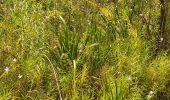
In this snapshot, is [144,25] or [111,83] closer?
[111,83]

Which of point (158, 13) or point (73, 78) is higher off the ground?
point (158, 13)

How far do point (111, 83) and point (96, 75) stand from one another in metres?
0.29

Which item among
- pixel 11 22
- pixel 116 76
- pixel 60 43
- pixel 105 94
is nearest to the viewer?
pixel 105 94

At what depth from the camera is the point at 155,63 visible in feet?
8.39

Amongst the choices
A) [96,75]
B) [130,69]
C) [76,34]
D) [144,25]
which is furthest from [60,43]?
[144,25]

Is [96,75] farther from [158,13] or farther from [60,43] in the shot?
[158,13]

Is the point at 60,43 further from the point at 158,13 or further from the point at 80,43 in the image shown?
the point at 158,13

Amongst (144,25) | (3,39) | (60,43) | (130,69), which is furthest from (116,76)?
(3,39)

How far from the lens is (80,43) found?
2.67 meters

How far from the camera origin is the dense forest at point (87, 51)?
7.75ft

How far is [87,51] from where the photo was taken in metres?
2.60

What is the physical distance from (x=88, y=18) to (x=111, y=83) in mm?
881

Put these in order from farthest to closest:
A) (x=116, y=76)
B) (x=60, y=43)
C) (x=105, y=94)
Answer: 1. (x=60, y=43)
2. (x=116, y=76)
3. (x=105, y=94)

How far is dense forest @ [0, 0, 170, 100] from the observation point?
2.36 m
